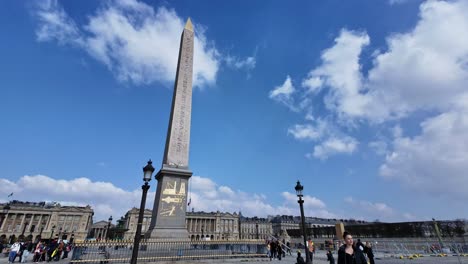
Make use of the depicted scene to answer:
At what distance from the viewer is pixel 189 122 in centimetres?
1697

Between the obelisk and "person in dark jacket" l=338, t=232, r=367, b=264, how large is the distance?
35.1 feet

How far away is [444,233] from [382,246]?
25.4 metres

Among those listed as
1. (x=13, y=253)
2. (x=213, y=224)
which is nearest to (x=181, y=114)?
(x=13, y=253)

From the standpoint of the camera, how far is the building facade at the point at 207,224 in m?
106

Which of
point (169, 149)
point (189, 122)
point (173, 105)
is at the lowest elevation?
point (169, 149)

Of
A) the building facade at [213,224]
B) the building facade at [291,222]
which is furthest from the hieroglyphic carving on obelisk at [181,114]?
the building facade at [291,222]

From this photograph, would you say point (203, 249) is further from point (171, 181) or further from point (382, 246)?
point (382, 246)

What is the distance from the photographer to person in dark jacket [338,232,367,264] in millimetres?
4258

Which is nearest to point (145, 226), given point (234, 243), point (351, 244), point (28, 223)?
point (28, 223)

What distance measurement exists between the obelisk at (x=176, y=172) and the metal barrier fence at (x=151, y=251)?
0.70 meters

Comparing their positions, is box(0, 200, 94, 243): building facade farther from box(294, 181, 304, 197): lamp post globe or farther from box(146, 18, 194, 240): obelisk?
box(294, 181, 304, 197): lamp post globe

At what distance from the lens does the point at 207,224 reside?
112688 mm

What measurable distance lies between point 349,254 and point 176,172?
11.6 m

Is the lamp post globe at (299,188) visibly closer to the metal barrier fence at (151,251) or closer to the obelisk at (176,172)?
the metal barrier fence at (151,251)
